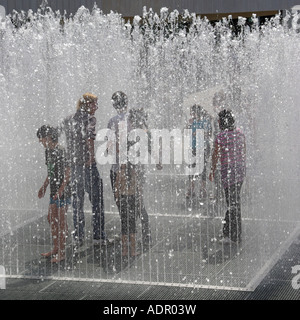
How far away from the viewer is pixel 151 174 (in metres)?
10.1

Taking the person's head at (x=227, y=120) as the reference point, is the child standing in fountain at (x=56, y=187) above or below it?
below

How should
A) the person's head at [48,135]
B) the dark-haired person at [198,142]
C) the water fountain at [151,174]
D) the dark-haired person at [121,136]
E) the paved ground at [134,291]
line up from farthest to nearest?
the dark-haired person at [198,142], the dark-haired person at [121,136], the person's head at [48,135], the water fountain at [151,174], the paved ground at [134,291]

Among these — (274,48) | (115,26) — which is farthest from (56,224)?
(274,48)

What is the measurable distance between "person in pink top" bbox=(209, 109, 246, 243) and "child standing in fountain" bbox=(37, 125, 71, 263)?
1.36 m

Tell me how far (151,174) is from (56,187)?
412 cm

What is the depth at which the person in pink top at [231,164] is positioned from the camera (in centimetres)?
629

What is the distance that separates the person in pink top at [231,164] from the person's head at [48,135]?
56.2 inches

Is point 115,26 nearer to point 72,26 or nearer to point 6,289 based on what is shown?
point 72,26

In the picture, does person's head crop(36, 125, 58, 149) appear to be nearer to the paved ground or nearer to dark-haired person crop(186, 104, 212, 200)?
the paved ground

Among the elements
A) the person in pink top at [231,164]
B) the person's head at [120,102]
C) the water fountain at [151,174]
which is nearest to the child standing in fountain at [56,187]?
the water fountain at [151,174]

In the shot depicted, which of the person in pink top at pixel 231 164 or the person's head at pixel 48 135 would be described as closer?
the person's head at pixel 48 135

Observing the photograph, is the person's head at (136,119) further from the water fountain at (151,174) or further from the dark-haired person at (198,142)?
the dark-haired person at (198,142)

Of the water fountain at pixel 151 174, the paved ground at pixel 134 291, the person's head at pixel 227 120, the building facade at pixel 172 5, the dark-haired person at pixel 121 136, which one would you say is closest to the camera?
the paved ground at pixel 134 291

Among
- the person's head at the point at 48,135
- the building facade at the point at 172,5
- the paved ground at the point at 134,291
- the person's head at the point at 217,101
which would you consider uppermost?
the building facade at the point at 172,5
